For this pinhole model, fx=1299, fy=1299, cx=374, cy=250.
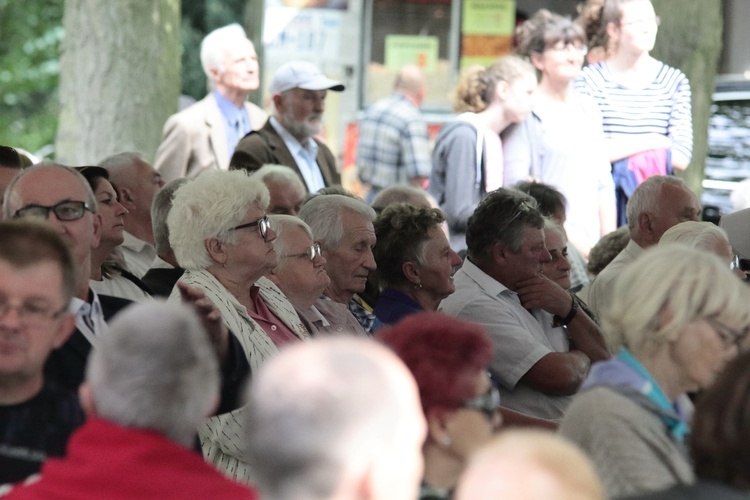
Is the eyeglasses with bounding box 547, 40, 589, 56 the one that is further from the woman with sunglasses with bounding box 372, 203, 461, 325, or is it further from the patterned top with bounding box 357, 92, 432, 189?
the woman with sunglasses with bounding box 372, 203, 461, 325

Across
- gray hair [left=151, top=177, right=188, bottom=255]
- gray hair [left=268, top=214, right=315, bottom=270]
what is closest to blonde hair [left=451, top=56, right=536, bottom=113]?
gray hair [left=268, top=214, right=315, bottom=270]

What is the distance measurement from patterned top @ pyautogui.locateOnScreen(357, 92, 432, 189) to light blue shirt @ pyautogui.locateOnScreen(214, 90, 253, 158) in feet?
4.44

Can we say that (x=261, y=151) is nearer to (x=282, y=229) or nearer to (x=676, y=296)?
(x=282, y=229)

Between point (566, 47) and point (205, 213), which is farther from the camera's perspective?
point (566, 47)

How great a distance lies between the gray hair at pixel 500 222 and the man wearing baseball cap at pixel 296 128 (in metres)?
2.22

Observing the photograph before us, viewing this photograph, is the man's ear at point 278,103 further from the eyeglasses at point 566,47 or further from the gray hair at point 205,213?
the gray hair at point 205,213

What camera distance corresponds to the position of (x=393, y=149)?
9469 mm

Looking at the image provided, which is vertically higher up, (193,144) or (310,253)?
(193,144)

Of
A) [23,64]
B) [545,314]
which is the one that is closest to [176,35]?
[545,314]

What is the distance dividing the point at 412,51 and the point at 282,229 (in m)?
9.70

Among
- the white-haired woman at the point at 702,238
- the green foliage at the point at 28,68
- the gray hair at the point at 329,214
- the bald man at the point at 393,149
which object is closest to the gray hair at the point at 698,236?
the white-haired woman at the point at 702,238

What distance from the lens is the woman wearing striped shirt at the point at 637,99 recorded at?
8.09m

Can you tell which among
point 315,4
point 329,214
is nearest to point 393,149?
point 329,214

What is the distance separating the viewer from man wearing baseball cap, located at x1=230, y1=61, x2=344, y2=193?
297 inches
